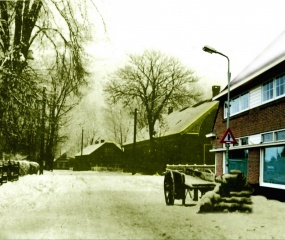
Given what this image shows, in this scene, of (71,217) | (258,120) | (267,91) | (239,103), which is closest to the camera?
(71,217)

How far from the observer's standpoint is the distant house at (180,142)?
16938 mm

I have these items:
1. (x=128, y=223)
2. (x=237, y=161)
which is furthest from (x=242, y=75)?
(x=128, y=223)

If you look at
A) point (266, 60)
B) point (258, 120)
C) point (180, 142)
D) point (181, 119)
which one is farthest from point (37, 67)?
point (181, 119)

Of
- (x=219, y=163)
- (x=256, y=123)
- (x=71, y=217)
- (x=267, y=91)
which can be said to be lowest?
(x=71, y=217)

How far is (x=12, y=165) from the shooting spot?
61.7 ft

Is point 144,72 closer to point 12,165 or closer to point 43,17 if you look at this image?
point 43,17

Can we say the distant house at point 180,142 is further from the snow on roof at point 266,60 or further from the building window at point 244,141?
the snow on roof at point 266,60

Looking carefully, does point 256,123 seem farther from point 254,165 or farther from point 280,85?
point 280,85

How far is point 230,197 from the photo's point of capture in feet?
31.9

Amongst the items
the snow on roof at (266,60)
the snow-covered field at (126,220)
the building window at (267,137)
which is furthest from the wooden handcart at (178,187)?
the snow on roof at (266,60)

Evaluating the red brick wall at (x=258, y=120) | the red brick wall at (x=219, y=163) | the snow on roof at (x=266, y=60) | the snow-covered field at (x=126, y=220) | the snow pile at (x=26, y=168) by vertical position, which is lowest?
the snow-covered field at (x=126, y=220)

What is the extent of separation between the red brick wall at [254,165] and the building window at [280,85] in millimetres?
2255

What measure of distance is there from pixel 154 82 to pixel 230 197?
11.6 feet

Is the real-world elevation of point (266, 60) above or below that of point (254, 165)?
above
